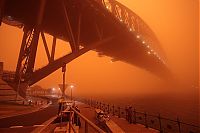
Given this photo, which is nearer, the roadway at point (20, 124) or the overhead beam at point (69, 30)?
the roadway at point (20, 124)

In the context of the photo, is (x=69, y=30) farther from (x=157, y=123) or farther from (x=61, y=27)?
(x=157, y=123)

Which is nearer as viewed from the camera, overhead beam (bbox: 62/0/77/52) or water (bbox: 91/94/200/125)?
overhead beam (bbox: 62/0/77/52)

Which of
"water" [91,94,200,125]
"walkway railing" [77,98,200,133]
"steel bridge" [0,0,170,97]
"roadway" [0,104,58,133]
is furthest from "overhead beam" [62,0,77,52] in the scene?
"water" [91,94,200,125]

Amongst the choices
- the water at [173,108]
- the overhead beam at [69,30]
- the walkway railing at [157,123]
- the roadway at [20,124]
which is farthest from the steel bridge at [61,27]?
the water at [173,108]

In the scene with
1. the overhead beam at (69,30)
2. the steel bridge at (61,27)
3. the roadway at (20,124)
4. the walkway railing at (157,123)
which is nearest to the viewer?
the roadway at (20,124)

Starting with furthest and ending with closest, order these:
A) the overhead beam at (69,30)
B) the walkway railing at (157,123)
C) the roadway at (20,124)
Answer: the overhead beam at (69,30), the walkway railing at (157,123), the roadway at (20,124)

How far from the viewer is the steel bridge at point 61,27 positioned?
20.0 m

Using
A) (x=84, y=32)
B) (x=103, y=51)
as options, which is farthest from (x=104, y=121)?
(x=103, y=51)

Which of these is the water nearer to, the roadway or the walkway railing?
the walkway railing

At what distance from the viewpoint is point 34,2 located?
2441 centimetres

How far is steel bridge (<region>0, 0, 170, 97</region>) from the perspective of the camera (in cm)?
2002

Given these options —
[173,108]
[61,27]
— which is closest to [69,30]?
[61,27]

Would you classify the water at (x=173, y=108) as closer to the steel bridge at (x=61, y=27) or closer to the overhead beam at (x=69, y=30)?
the steel bridge at (x=61, y=27)

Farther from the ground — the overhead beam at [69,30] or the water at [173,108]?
the overhead beam at [69,30]
